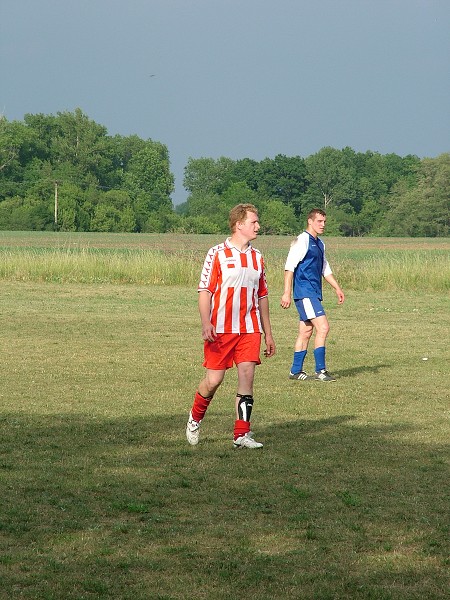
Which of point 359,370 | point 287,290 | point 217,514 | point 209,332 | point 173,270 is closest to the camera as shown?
point 217,514

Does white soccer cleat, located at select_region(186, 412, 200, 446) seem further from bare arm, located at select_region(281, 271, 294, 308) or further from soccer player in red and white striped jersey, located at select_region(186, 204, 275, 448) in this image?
bare arm, located at select_region(281, 271, 294, 308)

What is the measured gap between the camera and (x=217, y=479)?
7.22 m

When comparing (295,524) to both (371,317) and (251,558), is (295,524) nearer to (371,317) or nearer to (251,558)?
(251,558)

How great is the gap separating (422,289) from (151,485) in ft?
74.7

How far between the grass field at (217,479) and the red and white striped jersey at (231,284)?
0.97 meters

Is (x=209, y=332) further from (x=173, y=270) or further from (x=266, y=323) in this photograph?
(x=173, y=270)

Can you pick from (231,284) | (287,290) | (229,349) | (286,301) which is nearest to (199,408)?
(229,349)

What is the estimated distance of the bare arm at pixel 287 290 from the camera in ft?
38.1

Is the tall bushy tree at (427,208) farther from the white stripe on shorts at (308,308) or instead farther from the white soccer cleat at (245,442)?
the white soccer cleat at (245,442)

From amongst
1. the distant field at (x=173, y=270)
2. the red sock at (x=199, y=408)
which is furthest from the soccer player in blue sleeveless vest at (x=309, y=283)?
the distant field at (x=173, y=270)

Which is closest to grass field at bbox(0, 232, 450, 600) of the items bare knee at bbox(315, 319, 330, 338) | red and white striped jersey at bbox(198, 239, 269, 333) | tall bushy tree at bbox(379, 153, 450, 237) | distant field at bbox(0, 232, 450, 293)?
bare knee at bbox(315, 319, 330, 338)

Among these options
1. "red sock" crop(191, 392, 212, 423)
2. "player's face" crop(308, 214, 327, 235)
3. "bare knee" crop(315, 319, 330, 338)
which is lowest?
"red sock" crop(191, 392, 212, 423)

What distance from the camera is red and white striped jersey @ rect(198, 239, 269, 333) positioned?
8.16 metres

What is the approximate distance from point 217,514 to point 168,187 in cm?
12184
